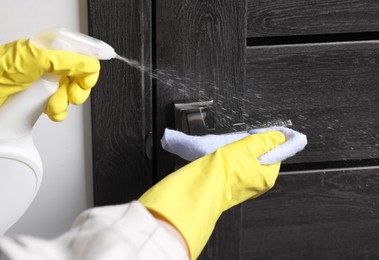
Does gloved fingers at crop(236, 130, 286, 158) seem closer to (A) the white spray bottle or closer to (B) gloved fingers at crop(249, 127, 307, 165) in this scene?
(B) gloved fingers at crop(249, 127, 307, 165)

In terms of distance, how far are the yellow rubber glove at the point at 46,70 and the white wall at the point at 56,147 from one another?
0.17m

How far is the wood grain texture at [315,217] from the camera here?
956 millimetres

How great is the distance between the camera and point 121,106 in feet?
2.79

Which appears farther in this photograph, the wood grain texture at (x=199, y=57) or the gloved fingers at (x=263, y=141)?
the wood grain texture at (x=199, y=57)

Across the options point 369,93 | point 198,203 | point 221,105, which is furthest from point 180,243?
point 369,93

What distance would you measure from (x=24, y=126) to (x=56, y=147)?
214 millimetres

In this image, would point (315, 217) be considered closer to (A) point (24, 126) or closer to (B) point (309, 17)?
(B) point (309, 17)

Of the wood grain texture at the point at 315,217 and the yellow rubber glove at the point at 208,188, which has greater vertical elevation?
the yellow rubber glove at the point at 208,188

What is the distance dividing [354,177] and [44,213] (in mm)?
450

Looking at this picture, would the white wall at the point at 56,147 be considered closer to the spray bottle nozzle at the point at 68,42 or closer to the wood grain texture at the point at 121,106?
the wood grain texture at the point at 121,106

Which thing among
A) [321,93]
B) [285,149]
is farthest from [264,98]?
[285,149]

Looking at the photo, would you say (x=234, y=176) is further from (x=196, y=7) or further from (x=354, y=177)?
(x=354, y=177)

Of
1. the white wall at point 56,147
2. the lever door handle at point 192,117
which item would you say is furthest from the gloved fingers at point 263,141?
the white wall at point 56,147

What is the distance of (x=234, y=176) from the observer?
612mm
